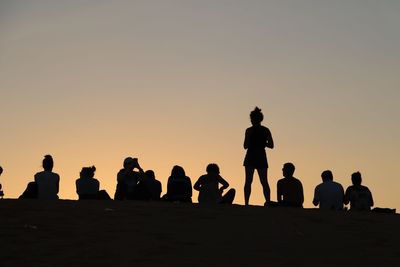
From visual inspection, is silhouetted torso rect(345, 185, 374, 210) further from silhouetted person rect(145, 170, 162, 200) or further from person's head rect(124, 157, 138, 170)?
person's head rect(124, 157, 138, 170)

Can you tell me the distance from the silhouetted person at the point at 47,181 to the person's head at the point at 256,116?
381 centimetres

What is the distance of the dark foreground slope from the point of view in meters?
12.7

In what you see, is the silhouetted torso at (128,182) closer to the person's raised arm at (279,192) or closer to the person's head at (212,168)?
the person's head at (212,168)

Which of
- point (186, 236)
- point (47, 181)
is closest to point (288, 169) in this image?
point (47, 181)

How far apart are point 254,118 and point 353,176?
2.40 meters

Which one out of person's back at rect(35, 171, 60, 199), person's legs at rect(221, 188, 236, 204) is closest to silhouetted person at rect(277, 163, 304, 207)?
person's legs at rect(221, 188, 236, 204)

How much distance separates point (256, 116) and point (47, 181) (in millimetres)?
4089

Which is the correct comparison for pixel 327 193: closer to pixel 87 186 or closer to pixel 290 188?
pixel 290 188

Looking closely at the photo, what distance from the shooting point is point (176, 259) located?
12469 millimetres

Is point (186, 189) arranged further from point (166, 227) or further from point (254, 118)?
point (166, 227)

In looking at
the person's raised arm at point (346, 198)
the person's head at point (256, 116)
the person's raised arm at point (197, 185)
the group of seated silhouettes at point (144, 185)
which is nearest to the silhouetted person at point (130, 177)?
the group of seated silhouettes at point (144, 185)

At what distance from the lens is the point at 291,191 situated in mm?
18797

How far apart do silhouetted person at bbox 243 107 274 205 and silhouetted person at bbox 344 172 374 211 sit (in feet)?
6.04

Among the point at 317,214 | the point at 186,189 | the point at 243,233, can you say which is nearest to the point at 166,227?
the point at 243,233
